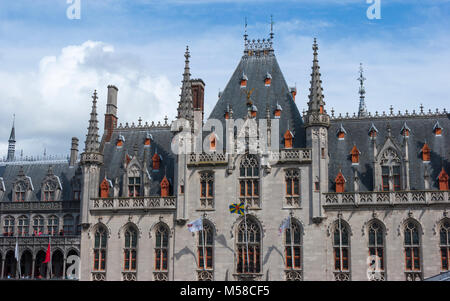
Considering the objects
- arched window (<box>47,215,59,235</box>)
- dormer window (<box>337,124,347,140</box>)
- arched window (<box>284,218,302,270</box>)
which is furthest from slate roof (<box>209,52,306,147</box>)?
arched window (<box>47,215,59,235</box>)

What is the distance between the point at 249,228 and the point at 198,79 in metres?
17.0

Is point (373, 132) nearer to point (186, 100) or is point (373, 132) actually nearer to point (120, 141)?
point (186, 100)

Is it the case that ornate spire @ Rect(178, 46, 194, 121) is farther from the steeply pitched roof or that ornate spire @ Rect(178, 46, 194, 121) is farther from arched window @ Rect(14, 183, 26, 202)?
arched window @ Rect(14, 183, 26, 202)

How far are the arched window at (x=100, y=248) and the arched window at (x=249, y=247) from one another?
11887 millimetres

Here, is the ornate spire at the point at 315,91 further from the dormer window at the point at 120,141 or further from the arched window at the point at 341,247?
the dormer window at the point at 120,141

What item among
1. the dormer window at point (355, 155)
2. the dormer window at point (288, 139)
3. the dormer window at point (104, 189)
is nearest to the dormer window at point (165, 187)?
the dormer window at point (104, 189)

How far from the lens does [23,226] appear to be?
5688cm

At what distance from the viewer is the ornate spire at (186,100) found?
51.3 meters

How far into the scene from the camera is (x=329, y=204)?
153ft

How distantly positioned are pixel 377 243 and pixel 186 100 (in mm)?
20555

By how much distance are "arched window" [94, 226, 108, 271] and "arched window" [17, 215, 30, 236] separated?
10.2 m

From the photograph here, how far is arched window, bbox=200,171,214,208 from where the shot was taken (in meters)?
48.9

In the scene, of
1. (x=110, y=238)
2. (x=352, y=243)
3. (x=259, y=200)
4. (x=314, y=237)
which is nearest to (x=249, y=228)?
(x=259, y=200)

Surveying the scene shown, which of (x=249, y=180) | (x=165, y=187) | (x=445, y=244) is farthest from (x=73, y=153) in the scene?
(x=445, y=244)
